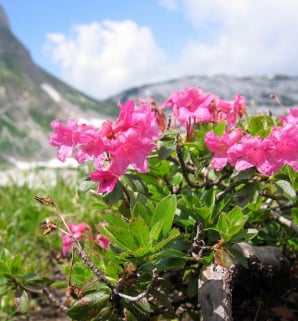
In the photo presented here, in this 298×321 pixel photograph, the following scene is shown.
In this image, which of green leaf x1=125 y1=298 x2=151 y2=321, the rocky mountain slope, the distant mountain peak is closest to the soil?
green leaf x1=125 y1=298 x2=151 y2=321

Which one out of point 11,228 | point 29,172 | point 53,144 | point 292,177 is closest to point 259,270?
point 292,177

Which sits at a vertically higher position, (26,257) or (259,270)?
(259,270)

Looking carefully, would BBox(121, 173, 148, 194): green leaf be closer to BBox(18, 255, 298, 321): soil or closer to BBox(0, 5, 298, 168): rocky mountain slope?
BBox(18, 255, 298, 321): soil

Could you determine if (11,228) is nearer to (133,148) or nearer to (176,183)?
(176,183)

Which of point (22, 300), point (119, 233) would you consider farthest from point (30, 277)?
point (119, 233)

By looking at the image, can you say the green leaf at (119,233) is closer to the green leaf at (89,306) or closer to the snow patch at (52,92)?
the green leaf at (89,306)
